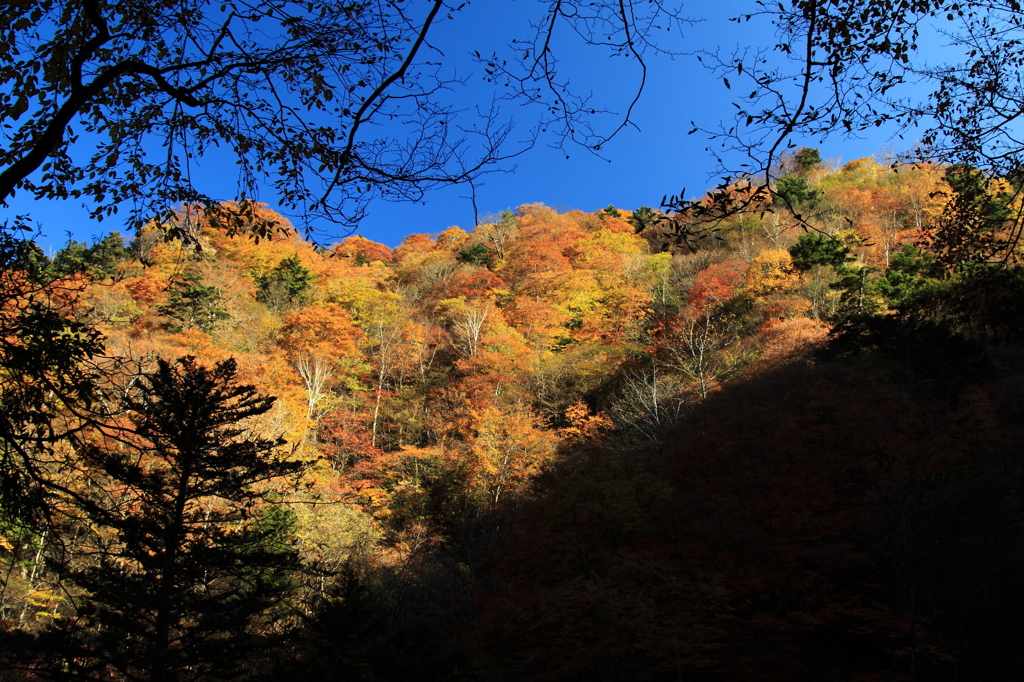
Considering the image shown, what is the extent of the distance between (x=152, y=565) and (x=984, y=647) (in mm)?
12481

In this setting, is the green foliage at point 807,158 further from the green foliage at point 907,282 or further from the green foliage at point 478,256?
the green foliage at point 478,256

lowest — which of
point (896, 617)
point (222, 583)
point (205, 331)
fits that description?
point (896, 617)

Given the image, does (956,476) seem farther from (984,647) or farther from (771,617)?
(771,617)

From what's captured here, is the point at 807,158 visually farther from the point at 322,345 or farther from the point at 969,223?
the point at 969,223

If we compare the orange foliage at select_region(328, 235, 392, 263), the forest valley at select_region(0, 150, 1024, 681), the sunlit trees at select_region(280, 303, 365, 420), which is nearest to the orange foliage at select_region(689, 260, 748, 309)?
the forest valley at select_region(0, 150, 1024, 681)

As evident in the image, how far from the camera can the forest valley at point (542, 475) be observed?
12.6 feet

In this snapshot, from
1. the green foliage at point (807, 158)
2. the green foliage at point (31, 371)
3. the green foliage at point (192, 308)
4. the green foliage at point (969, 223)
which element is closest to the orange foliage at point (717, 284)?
the green foliage at point (807, 158)

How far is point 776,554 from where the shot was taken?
9.02 metres

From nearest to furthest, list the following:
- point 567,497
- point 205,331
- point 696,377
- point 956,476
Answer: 1. point 956,476
2. point 567,497
3. point 696,377
4. point 205,331

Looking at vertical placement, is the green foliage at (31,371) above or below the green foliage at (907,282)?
below

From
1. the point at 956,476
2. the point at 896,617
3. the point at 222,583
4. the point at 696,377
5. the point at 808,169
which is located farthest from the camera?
the point at 808,169

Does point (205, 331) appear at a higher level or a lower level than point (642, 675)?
higher

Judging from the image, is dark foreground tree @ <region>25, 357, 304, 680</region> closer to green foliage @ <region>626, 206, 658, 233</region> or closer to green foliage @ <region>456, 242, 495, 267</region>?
green foliage @ <region>456, 242, 495, 267</region>

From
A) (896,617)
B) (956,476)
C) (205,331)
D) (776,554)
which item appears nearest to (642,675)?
(776,554)
